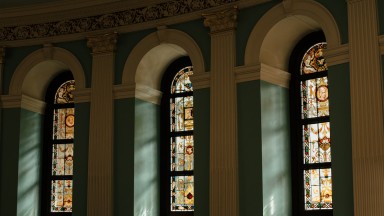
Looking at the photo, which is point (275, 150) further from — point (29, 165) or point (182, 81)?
point (29, 165)

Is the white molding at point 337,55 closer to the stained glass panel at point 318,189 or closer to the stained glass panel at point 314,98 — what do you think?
the stained glass panel at point 314,98

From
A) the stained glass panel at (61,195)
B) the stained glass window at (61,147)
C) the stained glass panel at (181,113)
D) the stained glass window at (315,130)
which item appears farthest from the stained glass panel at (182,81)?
the stained glass panel at (61,195)

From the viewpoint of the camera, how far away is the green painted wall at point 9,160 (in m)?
14.4

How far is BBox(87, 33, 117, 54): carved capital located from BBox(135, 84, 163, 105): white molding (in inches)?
41.1

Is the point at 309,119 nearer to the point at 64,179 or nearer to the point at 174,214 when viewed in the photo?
the point at 174,214

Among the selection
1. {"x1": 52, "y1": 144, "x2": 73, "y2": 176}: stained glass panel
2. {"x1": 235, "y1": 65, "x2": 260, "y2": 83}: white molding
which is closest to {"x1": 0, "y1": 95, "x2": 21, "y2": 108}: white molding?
{"x1": 52, "y1": 144, "x2": 73, "y2": 176}: stained glass panel

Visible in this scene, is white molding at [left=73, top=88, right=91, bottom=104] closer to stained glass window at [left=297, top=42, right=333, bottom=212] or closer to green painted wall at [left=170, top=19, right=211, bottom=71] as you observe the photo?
green painted wall at [left=170, top=19, right=211, bottom=71]

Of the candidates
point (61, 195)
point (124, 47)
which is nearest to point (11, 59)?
point (124, 47)

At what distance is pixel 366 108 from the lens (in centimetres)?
1024

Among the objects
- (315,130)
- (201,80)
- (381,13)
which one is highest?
(381,13)

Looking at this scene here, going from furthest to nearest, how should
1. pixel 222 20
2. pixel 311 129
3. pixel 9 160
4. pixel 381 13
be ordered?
1. pixel 9 160
2. pixel 222 20
3. pixel 311 129
4. pixel 381 13

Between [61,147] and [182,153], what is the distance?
315cm

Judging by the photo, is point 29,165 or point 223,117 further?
point 29,165

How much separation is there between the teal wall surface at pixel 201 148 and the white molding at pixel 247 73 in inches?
29.3
